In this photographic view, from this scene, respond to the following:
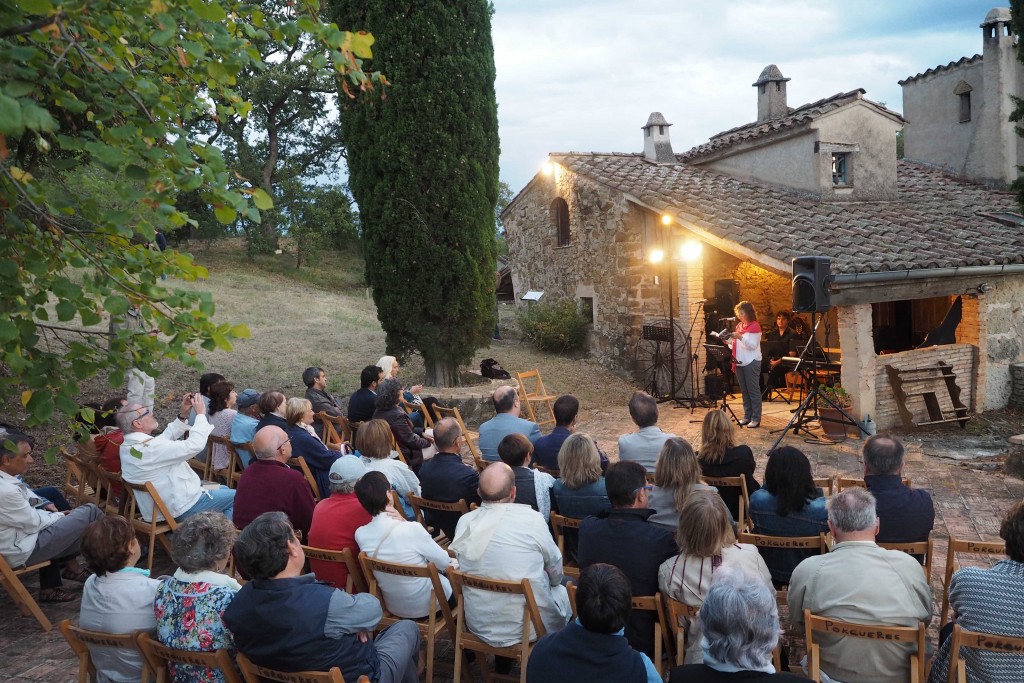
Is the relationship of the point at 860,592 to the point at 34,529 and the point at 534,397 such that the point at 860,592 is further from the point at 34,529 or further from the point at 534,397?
the point at 534,397

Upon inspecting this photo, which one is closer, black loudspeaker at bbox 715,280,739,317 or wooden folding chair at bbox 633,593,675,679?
wooden folding chair at bbox 633,593,675,679

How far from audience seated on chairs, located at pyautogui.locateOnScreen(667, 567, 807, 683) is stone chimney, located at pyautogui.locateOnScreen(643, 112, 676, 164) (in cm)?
1418

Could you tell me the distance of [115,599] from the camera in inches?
125

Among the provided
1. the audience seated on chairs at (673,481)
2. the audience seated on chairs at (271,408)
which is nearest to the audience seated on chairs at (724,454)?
the audience seated on chairs at (673,481)

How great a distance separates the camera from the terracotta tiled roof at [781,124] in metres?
12.9

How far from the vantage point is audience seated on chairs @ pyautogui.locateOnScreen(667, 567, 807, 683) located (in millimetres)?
2445

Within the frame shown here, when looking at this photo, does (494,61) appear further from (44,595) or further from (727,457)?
(44,595)

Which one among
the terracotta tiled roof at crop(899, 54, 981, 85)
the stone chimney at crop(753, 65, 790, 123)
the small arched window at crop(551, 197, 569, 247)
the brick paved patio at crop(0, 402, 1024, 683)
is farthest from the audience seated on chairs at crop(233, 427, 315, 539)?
the terracotta tiled roof at crop(899, 54, 981, 85)

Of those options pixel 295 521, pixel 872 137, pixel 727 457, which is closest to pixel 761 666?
pixel 727 457

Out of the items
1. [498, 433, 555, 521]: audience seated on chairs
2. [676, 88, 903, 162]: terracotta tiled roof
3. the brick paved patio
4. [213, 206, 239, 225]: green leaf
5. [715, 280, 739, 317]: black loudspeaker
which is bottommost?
the brick paved patio

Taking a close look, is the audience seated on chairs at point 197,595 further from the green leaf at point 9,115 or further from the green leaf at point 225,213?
the green leaf at point 9,115

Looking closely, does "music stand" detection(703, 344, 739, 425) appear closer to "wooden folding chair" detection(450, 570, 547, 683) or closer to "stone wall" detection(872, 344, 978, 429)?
"stone wall" detection(872, 344, 978, 429)

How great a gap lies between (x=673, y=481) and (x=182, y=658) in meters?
2.53

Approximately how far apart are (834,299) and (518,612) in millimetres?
7440
